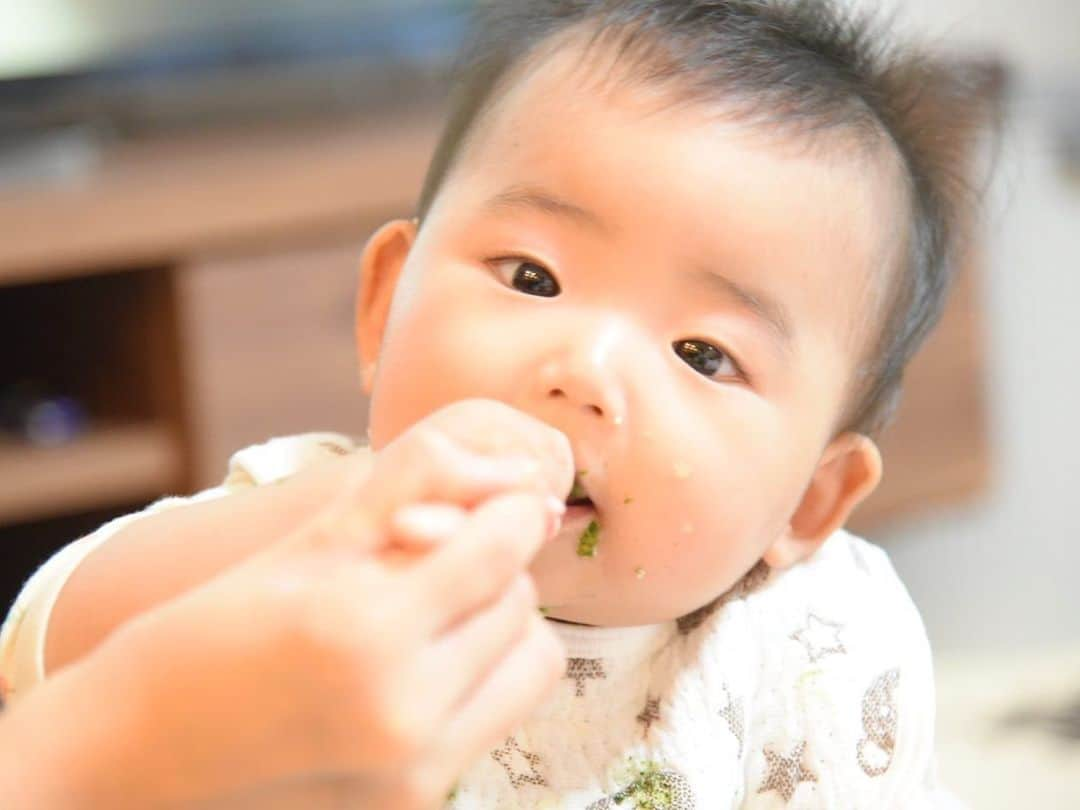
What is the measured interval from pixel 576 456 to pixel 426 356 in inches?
3.8

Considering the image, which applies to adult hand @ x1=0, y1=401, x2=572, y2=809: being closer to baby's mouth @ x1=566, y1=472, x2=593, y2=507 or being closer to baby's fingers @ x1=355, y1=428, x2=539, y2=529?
baby's fingers @ x1=355, y1=428, x2=539, y2=529

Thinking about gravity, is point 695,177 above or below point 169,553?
above

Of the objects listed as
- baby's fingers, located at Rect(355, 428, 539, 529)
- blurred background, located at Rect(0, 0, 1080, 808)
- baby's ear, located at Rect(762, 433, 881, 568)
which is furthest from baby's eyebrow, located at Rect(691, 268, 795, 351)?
blurred background, located at Rect(0, 0, 1080, 808)

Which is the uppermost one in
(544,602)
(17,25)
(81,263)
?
(544,602)

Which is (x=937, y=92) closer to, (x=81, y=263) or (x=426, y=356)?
(x=426, y=356)

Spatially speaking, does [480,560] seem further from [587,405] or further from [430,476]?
[587,405]

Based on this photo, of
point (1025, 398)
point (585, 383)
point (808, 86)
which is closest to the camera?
point (585, 383)

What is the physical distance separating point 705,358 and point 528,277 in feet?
0.32

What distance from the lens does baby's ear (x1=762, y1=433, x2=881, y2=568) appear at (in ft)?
3.14

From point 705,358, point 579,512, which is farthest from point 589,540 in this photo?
point 705,358

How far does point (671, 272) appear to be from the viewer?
2.67ft

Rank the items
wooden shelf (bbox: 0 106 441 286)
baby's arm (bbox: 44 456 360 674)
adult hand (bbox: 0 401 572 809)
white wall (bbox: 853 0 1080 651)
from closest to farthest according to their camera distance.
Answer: adult hand (bbox: 0 401 572 809) < baby's arm (bbox: 44 456 360 674) < wooden shelf (bbox: 0 106 441 286) < white wall (bbox: 853 0 1080 651)

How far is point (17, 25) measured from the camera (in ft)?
6.58

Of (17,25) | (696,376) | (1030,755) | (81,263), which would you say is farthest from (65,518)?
(696,376)
